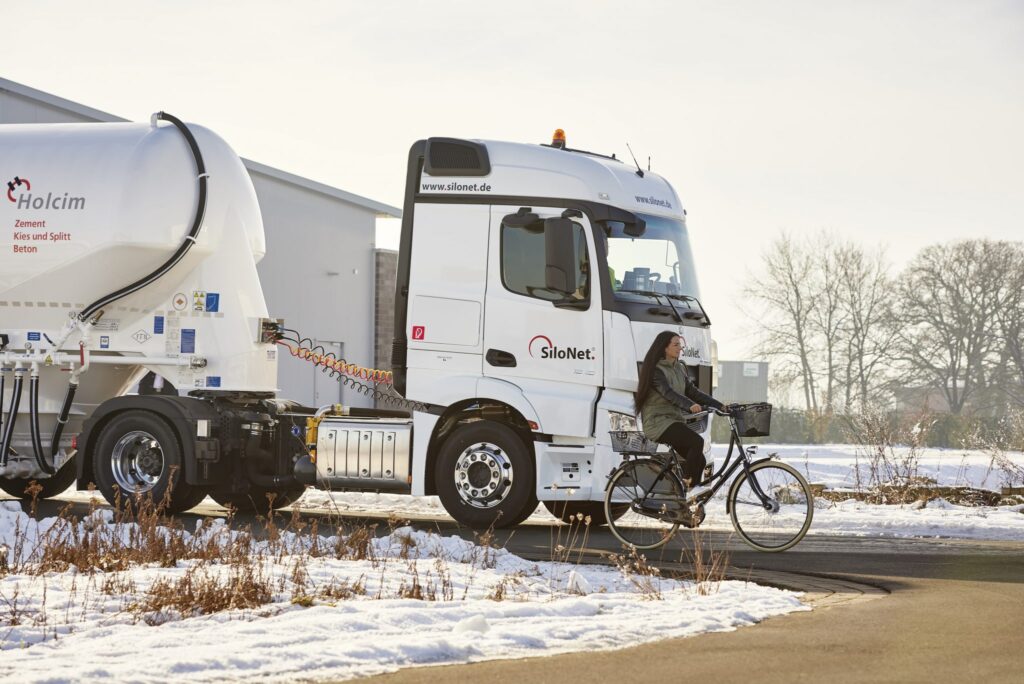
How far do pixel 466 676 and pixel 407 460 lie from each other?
27.3ft

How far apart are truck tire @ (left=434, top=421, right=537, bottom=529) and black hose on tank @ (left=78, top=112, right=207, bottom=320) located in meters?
3.79

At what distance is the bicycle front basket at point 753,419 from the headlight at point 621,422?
1.49 m

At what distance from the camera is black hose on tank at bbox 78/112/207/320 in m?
15.8

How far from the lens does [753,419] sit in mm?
12594

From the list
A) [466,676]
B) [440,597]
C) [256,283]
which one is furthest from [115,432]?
[466,676]

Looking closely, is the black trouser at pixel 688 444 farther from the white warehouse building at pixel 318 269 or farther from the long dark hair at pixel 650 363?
the white warehouse building at pixel 318 269

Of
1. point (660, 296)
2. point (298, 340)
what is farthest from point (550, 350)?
point (298, 340)

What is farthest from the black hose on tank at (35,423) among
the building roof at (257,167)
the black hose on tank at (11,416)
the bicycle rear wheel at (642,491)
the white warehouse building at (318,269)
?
the white warehouse building at (318,269)

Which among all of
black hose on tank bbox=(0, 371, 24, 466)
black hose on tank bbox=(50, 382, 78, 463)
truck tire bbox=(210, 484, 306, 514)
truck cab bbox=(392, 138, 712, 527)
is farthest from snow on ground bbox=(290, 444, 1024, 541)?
black hose on tank bbox=(0, 371, 24, 466)

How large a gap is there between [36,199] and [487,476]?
19.9 ft

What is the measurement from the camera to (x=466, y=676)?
6.54 metres

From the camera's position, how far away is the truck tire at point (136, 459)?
15.5 metres

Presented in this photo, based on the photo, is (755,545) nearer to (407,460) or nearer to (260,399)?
(407,460)

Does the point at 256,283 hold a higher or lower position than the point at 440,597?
higher
